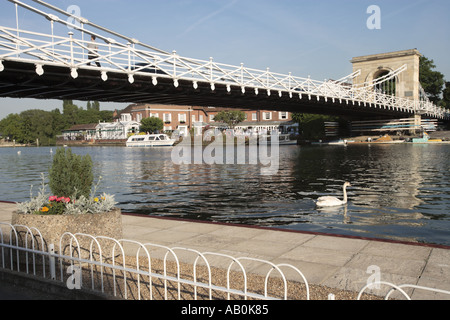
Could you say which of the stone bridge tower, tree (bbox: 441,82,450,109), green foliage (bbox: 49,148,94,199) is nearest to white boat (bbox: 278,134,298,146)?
the stone bridge tower

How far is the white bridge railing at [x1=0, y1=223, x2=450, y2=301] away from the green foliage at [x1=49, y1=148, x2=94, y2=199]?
52.6 inches

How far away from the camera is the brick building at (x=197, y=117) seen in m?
113

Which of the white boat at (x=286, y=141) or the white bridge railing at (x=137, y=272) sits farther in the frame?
the white boat at (x=286, y=141)

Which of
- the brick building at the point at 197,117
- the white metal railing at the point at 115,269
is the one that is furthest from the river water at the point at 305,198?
the brick building at the point at 197,117

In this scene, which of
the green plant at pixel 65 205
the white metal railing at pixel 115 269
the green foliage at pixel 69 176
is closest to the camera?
the white metal railing at pixel 115 269

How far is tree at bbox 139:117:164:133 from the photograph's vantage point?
112 metres

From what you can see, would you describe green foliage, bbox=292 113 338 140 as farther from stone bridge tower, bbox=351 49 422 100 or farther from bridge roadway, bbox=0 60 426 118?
bridge roadway, bbox=0 60 426 118

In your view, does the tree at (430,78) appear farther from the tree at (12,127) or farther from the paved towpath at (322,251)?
the tree at (12,127)

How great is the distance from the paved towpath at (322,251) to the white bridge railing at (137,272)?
0.33 m

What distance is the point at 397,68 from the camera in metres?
90.9

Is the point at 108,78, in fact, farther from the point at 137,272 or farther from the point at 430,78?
the point at 430,78

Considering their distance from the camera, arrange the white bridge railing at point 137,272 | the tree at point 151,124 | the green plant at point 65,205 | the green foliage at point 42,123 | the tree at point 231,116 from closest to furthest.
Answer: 1. the white bridge railing at point 137,272
2. the green plant at point 65,205
3. the tree at point 231,116
4. the tree at point 151,124
5. the green foliage at point 42,123

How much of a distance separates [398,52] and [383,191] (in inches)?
3169
